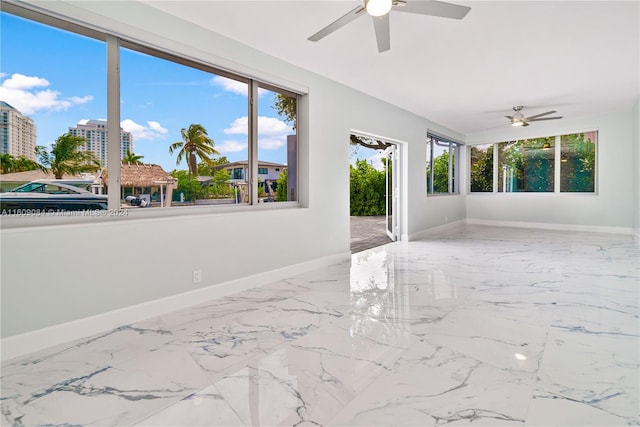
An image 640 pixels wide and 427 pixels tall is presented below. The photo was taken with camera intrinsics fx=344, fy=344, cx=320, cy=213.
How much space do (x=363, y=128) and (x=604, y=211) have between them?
593cm

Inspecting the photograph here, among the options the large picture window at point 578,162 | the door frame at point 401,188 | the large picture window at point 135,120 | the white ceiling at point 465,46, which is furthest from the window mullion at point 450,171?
the large picture window at point 135,120

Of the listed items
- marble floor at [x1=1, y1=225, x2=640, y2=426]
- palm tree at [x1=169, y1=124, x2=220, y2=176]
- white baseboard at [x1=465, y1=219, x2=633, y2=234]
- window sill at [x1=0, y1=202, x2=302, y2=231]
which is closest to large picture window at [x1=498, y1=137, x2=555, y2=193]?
white baseboard at [x1=465, y1=219, x2=633, y2=234]

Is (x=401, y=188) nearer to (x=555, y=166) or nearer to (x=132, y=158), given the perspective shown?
(x=555, y=166)

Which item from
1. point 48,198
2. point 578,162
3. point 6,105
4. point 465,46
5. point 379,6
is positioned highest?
point 465,46

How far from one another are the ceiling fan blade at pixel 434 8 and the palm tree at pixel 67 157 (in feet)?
8.51

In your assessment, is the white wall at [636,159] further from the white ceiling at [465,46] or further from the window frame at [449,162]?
the window frame at [449,162]

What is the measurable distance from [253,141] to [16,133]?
2.00m

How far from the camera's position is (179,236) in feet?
9.98

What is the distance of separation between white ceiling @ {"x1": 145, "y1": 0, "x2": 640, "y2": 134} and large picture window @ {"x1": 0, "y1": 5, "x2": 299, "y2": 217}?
20.9 inches

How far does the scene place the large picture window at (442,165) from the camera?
7664 millimetres

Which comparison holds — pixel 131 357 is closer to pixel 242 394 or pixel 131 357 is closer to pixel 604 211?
pixel 242 394

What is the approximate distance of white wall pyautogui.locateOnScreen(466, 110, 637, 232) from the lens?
22.9ft

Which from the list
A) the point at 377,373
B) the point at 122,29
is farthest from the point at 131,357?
the point at 122,29

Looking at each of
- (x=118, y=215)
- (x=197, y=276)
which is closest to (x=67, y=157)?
(x=118, y=215)
